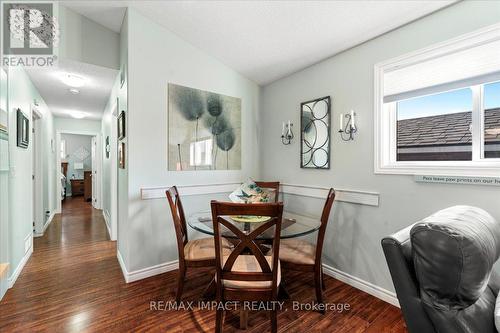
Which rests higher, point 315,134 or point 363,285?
point 315,134

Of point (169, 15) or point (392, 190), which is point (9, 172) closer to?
point (169, 15)

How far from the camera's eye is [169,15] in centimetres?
238

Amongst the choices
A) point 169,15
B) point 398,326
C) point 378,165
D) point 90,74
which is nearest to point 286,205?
point 378,165

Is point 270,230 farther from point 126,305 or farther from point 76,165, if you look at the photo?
point 76,165

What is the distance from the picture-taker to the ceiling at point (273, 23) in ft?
6.26

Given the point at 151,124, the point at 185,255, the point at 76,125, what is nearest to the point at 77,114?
the point at 76,125

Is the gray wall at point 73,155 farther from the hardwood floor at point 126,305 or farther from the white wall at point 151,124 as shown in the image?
the white wall at point 151,124

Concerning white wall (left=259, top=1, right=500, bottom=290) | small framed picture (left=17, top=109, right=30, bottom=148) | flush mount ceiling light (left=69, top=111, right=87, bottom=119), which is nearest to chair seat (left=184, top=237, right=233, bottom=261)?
white wall (left=259, top=1, right=500, bottom=290)

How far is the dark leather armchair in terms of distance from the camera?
0.75m

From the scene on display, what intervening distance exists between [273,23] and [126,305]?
2.82m

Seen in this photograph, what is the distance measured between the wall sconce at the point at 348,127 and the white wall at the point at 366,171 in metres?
0.05

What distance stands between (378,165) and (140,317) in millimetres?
2335

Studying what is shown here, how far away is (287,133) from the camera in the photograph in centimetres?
304

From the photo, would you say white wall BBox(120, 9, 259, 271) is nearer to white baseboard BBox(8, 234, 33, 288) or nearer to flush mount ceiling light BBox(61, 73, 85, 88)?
white baseboard BBox(8, 234, 33, 288)
